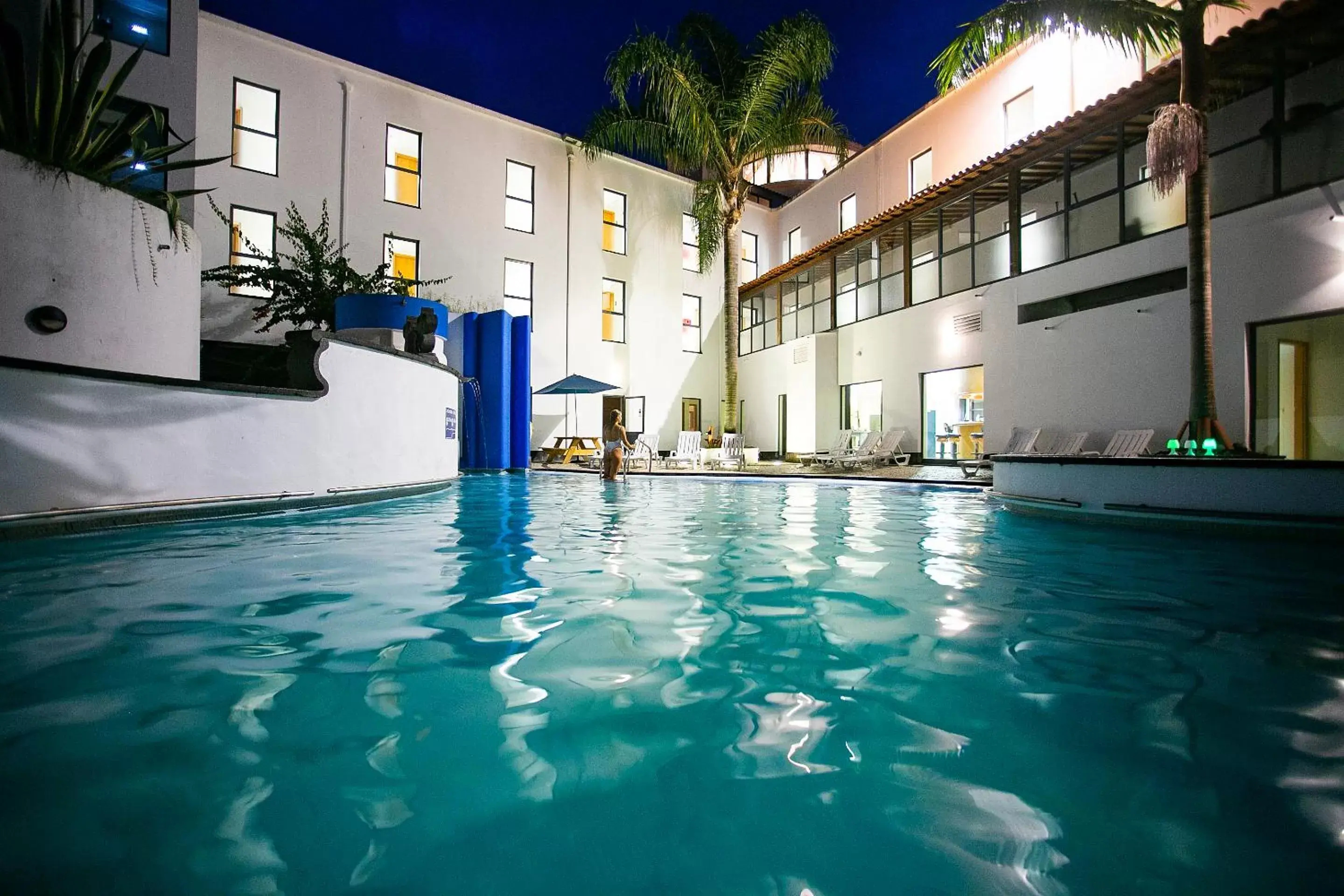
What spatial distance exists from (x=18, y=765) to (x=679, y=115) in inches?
778

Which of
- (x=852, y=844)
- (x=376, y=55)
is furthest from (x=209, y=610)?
(x=376, y=55)

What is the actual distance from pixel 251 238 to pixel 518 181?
25.5 feet

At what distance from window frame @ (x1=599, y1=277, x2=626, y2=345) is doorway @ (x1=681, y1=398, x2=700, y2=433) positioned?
330cm

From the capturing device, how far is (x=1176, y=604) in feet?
10.9

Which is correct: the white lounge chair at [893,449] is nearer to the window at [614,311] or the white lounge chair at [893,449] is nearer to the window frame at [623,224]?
the window at [614,311]

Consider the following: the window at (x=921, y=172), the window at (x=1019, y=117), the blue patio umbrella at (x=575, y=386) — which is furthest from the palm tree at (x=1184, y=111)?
the blue patio umbrella at (x=575, y=386)

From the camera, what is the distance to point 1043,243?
14.2m

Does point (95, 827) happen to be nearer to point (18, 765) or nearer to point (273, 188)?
point (18, 765)

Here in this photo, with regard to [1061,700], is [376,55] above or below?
above

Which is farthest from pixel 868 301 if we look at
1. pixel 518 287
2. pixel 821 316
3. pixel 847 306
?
pixel 518 287

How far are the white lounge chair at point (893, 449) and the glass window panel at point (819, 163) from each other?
42.3 ft

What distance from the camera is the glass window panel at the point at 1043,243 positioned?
45.4 ft

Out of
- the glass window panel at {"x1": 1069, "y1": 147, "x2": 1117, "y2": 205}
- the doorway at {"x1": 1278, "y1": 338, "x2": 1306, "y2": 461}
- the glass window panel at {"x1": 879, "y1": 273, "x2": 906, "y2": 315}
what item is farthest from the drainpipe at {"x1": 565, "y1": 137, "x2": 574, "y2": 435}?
the doorway at {"x1": 1278, "y1": 338, "x2": 1306, "y2": 461}

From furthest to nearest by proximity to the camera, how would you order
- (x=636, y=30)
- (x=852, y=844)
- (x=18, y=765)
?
1. (x=636, y=30)
2. (x=18, y=765)
3. (x=852, y=844)
